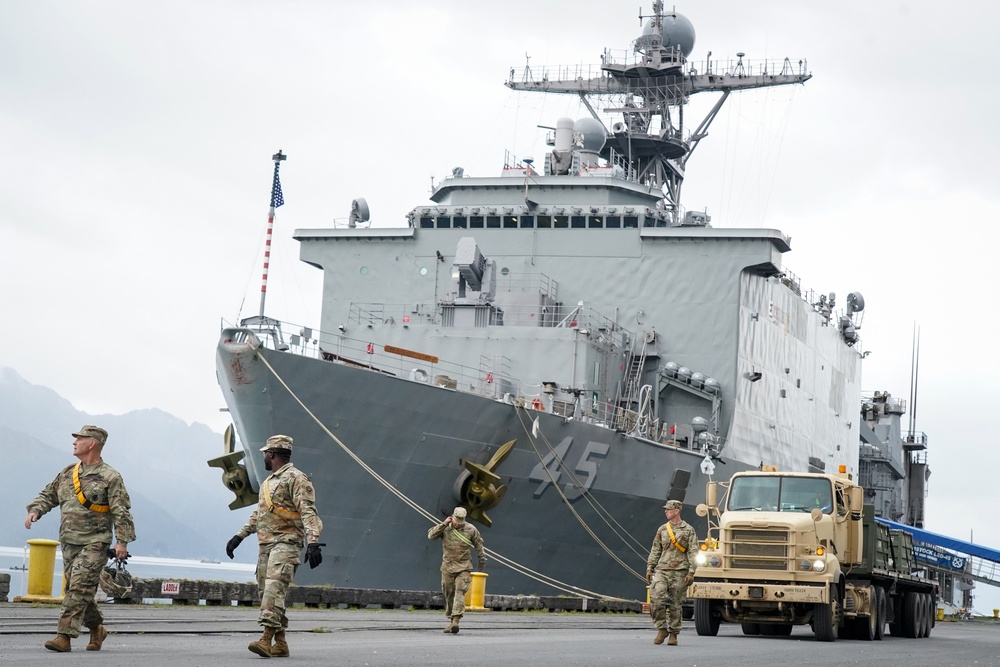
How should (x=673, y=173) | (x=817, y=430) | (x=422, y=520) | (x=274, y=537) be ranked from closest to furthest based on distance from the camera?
(x=274, y=537) → (x=422, y=520) → (x=817, y=430) → (x=673, y=173)

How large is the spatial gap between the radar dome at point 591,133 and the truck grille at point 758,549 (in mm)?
16868

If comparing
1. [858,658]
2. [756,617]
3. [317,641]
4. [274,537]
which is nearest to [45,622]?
[317,641]

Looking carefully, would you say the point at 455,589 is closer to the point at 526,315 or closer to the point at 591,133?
the point at 526,315

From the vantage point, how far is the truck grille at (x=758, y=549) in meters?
14.2

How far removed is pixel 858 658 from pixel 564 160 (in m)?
18.4

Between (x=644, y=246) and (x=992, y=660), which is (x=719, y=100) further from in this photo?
(x=992, y=660)

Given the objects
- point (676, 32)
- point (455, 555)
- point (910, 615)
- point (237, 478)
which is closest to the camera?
point (455, 555)

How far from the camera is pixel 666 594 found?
13211 mm

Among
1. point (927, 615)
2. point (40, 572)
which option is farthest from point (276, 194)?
point (927, 615)

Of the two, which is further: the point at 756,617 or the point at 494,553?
the point at 494,553

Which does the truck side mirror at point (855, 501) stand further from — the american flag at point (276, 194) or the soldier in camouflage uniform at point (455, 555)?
the american flag at point (276, 194)

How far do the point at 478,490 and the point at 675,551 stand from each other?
624 cm

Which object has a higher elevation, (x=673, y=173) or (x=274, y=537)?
(x=673, y=173)

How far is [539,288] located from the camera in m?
25.7
